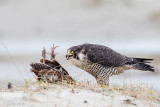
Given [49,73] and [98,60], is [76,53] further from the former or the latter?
[49,73]

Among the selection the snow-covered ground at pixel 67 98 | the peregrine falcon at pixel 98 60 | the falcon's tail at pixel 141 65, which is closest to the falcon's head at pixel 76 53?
the peregrine falcon at pixel 98 60

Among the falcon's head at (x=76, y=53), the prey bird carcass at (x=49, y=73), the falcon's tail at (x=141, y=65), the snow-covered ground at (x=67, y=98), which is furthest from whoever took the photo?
the falcon's tail at (x=141, y=65)

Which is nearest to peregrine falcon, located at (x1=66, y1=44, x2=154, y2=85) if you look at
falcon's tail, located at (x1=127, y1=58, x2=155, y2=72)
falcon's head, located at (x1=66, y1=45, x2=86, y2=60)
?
falcon's head, located at (x1=66, y1=45, x2=86, y2=60)

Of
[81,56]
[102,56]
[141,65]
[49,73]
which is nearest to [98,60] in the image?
[102,56]

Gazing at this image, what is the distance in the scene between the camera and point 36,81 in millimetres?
5840

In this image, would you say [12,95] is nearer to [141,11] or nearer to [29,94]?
[29,94]

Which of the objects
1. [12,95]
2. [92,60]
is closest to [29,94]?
[12,95]

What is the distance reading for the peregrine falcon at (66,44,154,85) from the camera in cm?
718

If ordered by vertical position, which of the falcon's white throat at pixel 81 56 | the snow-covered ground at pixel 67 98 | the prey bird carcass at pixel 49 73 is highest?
the falcon's white throat at pixel 81 56

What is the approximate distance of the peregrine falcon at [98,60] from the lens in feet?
23.5

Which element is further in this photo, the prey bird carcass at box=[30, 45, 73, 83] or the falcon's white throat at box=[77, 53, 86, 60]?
the falcon's white throat at box=[77, 53, 86, 60]

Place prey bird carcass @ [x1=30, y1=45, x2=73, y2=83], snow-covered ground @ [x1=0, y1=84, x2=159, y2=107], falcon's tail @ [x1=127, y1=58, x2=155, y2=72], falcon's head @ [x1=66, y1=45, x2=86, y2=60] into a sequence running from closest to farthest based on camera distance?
snow-covered ground @ [x1=0, y1=84, x2=159, y2=107] < prey bird carcass @ [x1=30, y1=45, x2=73, y2=83] < falcon's head @ [x1=66, y1=45, x2=86, y2=60] < falcon's tail @ [x1=127, y1=58, x2=155, y2=72]

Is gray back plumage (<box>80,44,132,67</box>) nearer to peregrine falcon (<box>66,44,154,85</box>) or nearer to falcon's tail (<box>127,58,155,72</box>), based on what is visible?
peregrine falcon (<box>66,44,154,85</box>)

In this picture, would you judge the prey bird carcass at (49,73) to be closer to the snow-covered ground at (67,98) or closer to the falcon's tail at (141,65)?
the snow-covered ground at (67,98)
